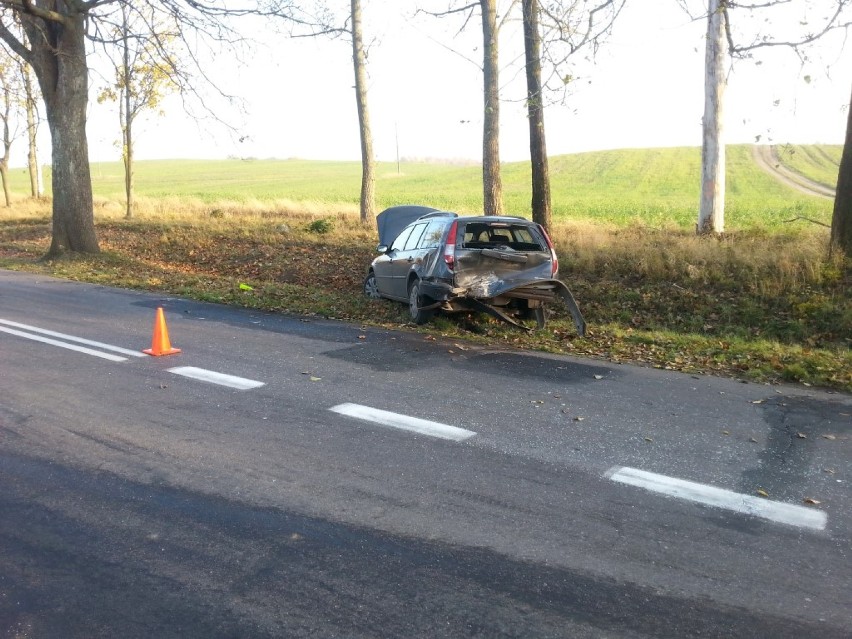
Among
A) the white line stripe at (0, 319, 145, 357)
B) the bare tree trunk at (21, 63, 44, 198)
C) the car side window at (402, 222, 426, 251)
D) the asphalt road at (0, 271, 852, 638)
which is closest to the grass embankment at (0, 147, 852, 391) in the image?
the car side window at (402, 222, 426, 251)

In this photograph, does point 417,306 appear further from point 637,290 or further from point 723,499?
point 723,499

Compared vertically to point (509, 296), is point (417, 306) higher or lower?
lower

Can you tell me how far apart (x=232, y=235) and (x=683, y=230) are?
501 inches

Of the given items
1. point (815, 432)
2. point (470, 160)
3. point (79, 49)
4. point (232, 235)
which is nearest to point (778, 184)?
point (232, 235)

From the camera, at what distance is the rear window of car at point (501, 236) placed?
10672 mm

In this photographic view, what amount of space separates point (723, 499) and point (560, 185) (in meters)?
60.6

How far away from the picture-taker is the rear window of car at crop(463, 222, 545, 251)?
420 inches

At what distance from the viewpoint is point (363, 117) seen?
83.4 ft

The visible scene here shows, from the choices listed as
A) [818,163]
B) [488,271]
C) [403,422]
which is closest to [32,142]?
[488,271]

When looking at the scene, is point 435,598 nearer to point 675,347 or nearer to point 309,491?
point 309,491

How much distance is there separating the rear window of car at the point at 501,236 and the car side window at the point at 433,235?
43 centimetres

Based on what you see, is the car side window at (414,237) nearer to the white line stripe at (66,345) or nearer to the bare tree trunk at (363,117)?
the white line stripe at (66,345)

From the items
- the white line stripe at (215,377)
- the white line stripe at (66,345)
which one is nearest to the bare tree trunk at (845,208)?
the white line stripe at (215,377)

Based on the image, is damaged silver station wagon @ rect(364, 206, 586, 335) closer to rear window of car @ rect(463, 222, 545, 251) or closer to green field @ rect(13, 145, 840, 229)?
rear window of car @ rect(463, 222, 545, 251)
